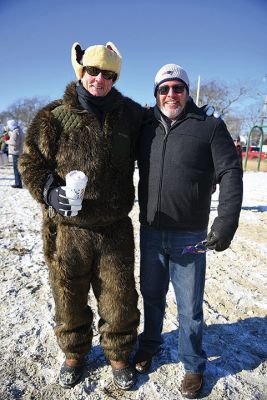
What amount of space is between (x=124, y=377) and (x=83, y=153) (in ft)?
5.02

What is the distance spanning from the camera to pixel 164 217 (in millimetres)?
2059

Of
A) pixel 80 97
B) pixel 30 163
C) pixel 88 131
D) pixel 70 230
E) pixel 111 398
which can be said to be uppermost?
pixel 80 97

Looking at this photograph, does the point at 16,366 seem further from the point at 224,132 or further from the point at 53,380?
the point at 224,132

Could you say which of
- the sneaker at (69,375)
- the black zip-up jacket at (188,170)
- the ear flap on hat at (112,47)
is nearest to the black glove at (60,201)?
the black zip-up jacket at (188,170)

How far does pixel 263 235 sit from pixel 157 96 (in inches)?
167

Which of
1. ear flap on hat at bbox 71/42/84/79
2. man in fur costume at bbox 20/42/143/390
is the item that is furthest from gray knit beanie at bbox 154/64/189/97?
ear flap on hat at bbox 71/42/84/79

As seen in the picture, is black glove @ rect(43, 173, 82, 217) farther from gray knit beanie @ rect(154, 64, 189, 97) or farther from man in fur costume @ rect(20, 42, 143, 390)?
gray knit beanie @ rect(154, 64, 189, 97)

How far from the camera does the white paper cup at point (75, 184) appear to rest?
5.64 feet

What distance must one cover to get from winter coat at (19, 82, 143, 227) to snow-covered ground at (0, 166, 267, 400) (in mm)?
1159

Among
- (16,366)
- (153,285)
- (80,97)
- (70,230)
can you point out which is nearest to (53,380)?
(16,366)

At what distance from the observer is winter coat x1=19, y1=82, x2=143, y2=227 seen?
1.91 m

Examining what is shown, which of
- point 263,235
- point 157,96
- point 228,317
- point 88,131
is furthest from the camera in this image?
point 263,235

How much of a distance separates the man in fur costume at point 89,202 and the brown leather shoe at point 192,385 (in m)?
0.35

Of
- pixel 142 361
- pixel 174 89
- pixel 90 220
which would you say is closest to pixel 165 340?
pixel 142 361
